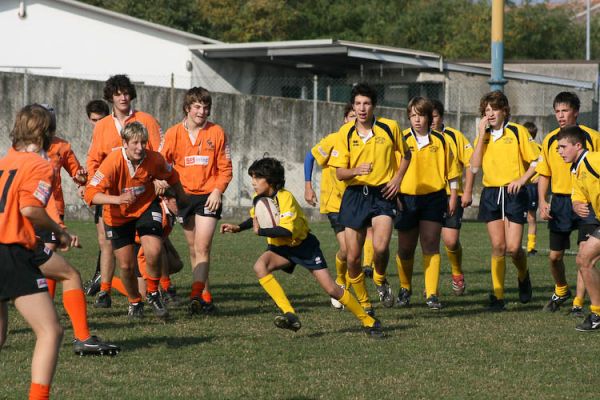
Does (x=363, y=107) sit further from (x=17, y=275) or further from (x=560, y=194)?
(x=17, y=275)

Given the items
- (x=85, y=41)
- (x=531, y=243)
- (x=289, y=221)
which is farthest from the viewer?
(x=85, y=41)

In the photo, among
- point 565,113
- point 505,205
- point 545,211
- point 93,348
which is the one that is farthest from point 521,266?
point 93,348

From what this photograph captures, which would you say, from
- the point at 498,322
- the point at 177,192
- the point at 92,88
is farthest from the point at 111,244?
the point at 92,88

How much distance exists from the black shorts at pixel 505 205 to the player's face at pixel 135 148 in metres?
3.69

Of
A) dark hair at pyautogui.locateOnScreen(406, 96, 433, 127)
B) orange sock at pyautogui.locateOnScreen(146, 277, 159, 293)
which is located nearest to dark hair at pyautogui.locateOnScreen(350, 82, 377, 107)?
dark hair at pyautogui.locateOnScreen(406, 96, 433, 127)

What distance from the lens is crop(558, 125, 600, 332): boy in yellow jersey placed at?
897cm

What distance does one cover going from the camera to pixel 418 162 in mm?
10742

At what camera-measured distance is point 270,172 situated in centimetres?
876

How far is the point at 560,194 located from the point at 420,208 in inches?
55.1

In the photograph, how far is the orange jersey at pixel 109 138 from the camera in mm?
10078

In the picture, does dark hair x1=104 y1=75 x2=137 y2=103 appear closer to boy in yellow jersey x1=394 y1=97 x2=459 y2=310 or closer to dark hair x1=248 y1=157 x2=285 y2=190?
dark hair x1=248 y1=157 x2=285 y2=190

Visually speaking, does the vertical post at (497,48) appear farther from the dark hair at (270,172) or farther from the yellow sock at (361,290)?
the dark hair at (270,172)

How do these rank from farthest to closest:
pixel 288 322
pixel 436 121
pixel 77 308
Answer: pixel 436 121 → pixel 288 322 → pixel 77 308

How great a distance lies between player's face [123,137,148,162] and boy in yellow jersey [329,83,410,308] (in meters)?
1.80
